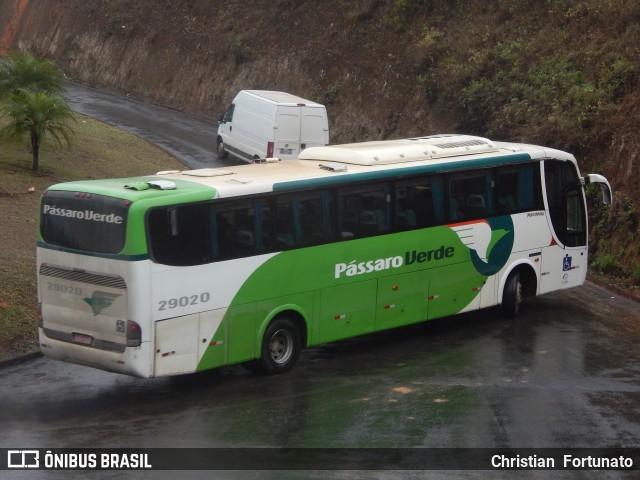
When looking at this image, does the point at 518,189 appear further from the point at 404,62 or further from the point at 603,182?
the point at 404,62

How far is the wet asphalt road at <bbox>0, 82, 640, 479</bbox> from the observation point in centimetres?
1259

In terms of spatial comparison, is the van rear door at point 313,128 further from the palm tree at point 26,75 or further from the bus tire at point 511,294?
the bus tire at point 511,294

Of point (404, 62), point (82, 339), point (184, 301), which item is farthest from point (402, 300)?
point (404, 62)

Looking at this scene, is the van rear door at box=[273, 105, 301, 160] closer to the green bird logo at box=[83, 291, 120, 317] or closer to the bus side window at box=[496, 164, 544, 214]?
the bus side window at box=[496, 164, 544, 214]

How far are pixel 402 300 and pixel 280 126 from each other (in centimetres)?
1717

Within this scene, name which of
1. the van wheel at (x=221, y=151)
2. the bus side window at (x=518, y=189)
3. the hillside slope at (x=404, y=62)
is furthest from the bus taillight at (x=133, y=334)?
the van wheel at (x=221, y=151)

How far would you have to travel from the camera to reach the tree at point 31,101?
26.8 metres

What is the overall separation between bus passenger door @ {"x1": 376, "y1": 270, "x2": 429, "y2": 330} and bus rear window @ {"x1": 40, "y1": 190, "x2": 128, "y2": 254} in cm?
495

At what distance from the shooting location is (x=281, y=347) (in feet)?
52.6

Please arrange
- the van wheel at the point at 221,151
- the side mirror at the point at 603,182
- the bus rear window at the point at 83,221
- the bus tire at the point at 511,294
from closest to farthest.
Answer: the bus rear window at the point at 83,221, the bus tire at the point at 511,294, the side mirror at the point at 603,182, the van wheel at the point at 221,151

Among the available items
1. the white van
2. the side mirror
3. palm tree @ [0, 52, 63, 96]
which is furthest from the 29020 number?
the white van

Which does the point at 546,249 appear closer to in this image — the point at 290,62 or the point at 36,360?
the point at 36,360

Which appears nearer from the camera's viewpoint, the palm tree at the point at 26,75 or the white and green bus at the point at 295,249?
the white and green bus at the point at 295,249

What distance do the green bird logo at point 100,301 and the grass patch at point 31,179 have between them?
3482 millimetres
